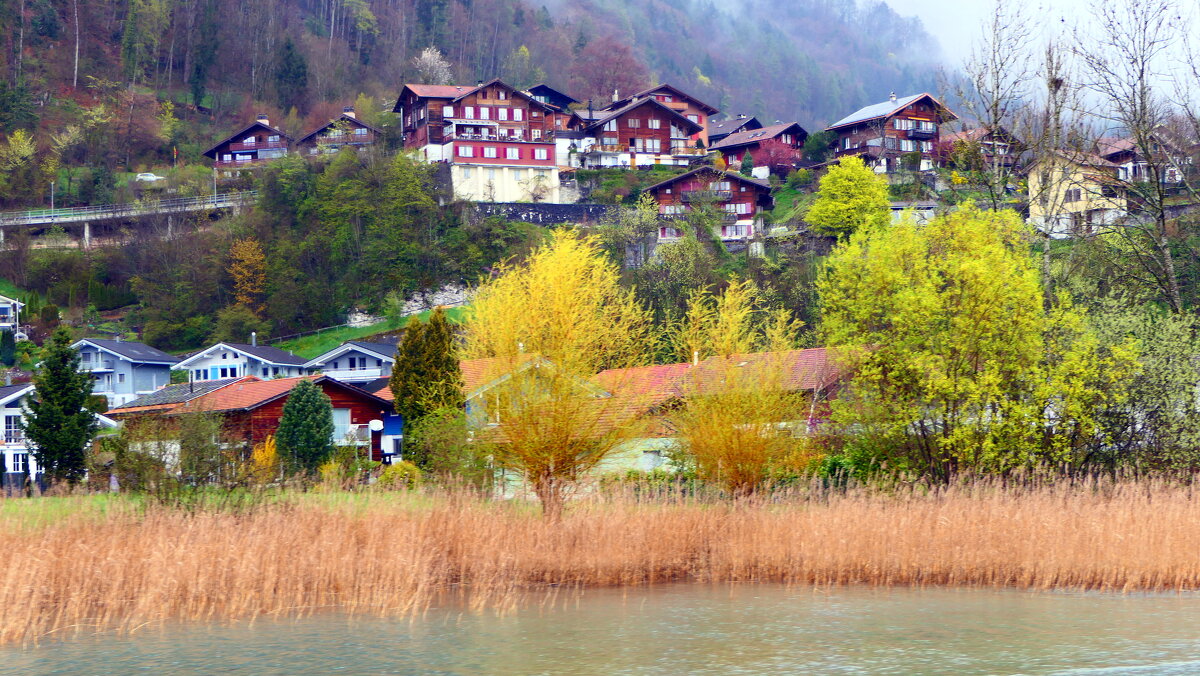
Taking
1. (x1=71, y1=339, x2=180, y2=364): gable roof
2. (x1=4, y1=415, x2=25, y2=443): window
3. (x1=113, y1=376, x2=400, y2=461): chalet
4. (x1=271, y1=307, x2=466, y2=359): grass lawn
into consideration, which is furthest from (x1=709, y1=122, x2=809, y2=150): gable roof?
(x1=4, y1=415, x2=25, y2=443): window

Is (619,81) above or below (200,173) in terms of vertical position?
above

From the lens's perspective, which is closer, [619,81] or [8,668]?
[8,668]

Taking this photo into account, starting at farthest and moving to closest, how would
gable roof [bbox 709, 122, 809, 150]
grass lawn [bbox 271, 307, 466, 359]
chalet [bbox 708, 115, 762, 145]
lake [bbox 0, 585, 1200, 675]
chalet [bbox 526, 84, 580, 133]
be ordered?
chalet [bbox 708, 115, 762, 145]
gable roof [bbox 709, 122, 809, 150]
chalet [bbox 526, 84, 580, 133]
grass lawn [bbox 271, 307, 466, 359]
lake [bbox 0, 585, 1200, 675]

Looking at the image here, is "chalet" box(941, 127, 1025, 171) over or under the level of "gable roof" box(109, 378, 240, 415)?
over

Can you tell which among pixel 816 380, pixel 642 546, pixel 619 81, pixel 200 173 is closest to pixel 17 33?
pixel 200 173

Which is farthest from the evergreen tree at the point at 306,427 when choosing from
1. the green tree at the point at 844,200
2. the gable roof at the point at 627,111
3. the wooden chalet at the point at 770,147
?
the wooden chalet at the point at 770,147

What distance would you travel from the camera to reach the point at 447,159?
82.6 m

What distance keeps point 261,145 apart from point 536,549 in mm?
84898

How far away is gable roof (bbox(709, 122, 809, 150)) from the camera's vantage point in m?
94.0

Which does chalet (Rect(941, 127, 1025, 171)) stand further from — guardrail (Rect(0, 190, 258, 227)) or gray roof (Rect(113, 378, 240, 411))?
guardrail (Rect(0, 190, 258, 227))

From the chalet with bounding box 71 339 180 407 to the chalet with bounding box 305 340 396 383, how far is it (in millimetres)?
9503

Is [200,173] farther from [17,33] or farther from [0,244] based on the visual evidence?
[17,33]

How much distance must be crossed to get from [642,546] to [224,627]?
6806mm

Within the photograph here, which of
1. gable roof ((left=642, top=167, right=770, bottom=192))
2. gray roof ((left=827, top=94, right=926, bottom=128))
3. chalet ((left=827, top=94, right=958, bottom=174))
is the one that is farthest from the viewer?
gray roof ((left=827, top=94, right=926, bottom=128))
